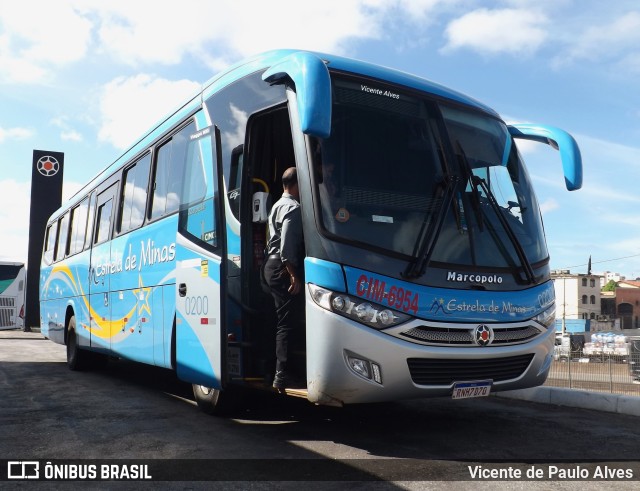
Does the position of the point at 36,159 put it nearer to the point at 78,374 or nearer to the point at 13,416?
the point at 78,374

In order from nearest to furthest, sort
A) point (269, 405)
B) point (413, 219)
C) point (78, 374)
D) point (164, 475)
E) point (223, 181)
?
point (164, 475) → point (413, 219) → point (223, 181) → point (269, 405) → point (78, 374)

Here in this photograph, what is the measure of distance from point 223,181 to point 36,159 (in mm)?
33127

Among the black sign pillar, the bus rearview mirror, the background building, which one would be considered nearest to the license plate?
the bus rearview mirror

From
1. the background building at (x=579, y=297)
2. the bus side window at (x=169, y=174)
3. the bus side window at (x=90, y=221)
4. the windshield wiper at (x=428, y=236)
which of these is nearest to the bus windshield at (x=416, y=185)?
the windshield wiper at (x=428, y=236)

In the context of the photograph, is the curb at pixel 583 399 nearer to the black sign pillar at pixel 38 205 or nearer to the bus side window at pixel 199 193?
the bus side window at pixel 199 193

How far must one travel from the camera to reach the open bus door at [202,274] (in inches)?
233

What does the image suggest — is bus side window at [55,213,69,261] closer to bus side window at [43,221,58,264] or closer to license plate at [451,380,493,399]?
bus side window at [43,221,58,264]

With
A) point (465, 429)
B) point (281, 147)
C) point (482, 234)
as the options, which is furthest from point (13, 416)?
point (482, 234)

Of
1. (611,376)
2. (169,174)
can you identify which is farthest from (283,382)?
(611,376)

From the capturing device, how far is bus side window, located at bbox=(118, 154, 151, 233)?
848 cm

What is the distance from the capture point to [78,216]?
40.8ft

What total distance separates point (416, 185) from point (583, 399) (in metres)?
3.94

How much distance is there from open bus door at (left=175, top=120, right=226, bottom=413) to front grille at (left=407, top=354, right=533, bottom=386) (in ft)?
5.86

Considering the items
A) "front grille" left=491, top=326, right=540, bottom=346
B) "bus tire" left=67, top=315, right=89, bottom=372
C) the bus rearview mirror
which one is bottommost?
"bus tire" left=67, top=315, right=89, bottom=372
